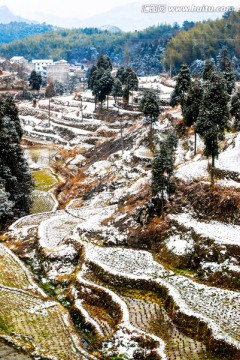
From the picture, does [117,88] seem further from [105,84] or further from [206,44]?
[206,44]

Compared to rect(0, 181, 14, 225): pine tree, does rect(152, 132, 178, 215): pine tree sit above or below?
above

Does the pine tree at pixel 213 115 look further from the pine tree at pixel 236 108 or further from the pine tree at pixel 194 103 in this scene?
the pine tree at pixel 236 108

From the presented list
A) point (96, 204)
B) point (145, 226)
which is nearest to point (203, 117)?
point (145, 226)

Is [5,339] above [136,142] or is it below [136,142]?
below

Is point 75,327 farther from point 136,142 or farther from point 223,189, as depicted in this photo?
point 136,142

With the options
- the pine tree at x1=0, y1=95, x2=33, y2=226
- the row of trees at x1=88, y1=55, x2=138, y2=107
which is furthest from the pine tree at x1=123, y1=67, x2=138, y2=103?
the pine tree at x1=0, y1=95, x2=33, y2=226

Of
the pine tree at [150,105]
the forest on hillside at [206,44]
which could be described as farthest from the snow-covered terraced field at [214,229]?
the forest on hillside at [206,44]

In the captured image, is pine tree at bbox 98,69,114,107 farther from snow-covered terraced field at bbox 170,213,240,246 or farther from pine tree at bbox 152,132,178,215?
snow-covered terraced field at bbox 170,213,240,246

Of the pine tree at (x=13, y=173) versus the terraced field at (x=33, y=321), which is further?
the pine tree at (x=13, y=173)

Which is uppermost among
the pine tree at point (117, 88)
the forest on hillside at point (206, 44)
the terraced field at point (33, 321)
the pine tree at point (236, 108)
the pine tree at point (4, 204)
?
the forest on hillside at point (206, 44)
